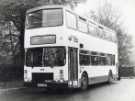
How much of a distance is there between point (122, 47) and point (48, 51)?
112 ft

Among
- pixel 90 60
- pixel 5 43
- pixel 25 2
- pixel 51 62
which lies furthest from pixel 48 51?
pixel 5 43

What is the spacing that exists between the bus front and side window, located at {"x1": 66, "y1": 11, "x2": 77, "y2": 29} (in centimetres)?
46

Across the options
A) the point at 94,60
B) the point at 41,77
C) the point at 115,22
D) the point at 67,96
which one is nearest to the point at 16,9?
the point at 94,60

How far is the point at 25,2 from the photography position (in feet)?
79.2

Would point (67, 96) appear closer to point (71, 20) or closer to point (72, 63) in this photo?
point (72, 63)

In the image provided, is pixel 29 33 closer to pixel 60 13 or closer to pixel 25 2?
pixel 60 13

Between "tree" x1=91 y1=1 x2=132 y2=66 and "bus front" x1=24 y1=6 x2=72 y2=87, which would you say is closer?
"bus front" x1=24 y1=6 x2=72 y2=87

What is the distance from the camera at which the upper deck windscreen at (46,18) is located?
15.3 metres

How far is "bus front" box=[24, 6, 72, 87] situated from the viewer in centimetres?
1502

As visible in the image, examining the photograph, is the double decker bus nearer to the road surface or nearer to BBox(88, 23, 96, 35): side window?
the road surface

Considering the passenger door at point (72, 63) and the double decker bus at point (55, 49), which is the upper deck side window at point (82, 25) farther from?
the passenger door at point (72, 63)

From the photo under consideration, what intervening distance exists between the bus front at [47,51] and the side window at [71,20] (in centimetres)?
46

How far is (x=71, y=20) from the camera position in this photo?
1606 centimetres

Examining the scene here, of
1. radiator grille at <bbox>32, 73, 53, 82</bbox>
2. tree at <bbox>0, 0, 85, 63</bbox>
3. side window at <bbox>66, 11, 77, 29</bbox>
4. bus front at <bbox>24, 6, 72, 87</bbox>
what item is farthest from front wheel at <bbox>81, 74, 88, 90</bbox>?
tree at <bbox>0, 0, 85, 63</bbox>
